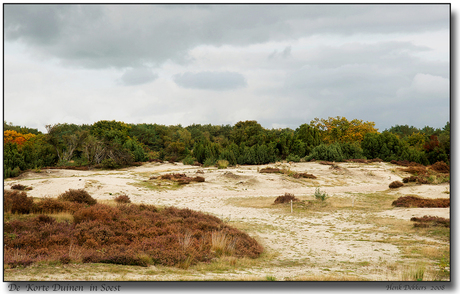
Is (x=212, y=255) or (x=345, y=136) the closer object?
(x=212, y=255)

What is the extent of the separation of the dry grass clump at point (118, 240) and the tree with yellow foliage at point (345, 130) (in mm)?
50382

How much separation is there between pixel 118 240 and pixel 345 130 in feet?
184

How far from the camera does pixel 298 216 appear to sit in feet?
50.4

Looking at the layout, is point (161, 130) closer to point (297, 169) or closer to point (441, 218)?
point (297, 169)

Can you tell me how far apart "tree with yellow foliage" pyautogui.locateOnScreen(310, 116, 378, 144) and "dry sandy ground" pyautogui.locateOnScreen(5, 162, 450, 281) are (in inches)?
891

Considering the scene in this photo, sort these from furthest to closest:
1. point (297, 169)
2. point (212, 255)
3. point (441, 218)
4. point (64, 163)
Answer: point (64, 163)
point (297, 169)
point (441, 218)
point (212, 255)

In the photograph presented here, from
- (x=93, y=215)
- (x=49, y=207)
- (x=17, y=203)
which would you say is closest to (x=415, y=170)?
(x=93, y=215)

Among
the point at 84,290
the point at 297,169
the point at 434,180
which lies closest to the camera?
the point at 84,290

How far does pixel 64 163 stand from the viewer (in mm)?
39062

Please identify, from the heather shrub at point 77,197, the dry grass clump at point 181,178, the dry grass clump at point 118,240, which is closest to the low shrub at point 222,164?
the dry grass clump at point 181,178

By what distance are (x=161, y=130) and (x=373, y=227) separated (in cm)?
7091

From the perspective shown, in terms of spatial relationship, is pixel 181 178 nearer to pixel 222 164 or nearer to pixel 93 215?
pixel 222 164

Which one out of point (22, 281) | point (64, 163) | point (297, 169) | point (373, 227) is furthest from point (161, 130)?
point (22, 281)

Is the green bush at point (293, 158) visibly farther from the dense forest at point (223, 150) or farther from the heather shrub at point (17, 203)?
the heather shrub at point (17, 203)
